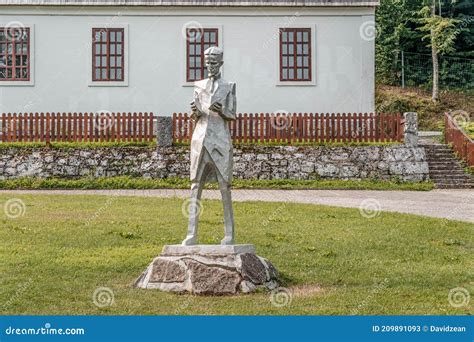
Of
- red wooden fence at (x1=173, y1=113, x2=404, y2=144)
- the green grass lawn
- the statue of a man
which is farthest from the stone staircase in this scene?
the statue of a man

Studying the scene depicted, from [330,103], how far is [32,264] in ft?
64.3

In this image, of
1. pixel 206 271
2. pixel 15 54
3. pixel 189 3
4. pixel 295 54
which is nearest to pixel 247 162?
pixel 295 54

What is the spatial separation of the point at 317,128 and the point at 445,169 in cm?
414

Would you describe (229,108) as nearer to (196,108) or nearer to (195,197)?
(196,108)

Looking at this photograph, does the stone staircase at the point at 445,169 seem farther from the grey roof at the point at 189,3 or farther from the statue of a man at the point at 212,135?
the statue of a man at the point at 212,135

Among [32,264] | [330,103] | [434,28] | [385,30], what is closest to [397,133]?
[330,103]

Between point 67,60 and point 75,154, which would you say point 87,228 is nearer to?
point 75,154

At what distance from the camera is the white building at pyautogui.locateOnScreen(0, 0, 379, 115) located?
3067 cm

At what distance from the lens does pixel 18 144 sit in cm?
2639

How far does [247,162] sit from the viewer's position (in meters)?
26.4

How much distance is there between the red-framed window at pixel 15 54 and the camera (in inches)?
1212

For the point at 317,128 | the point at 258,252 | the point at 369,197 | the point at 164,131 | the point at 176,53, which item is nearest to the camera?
the point at 258,252

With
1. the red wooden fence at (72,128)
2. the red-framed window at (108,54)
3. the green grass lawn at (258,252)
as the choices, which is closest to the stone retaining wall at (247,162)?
the red wooden fence at (72,128)

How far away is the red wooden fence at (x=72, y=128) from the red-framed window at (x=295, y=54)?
612 cm
